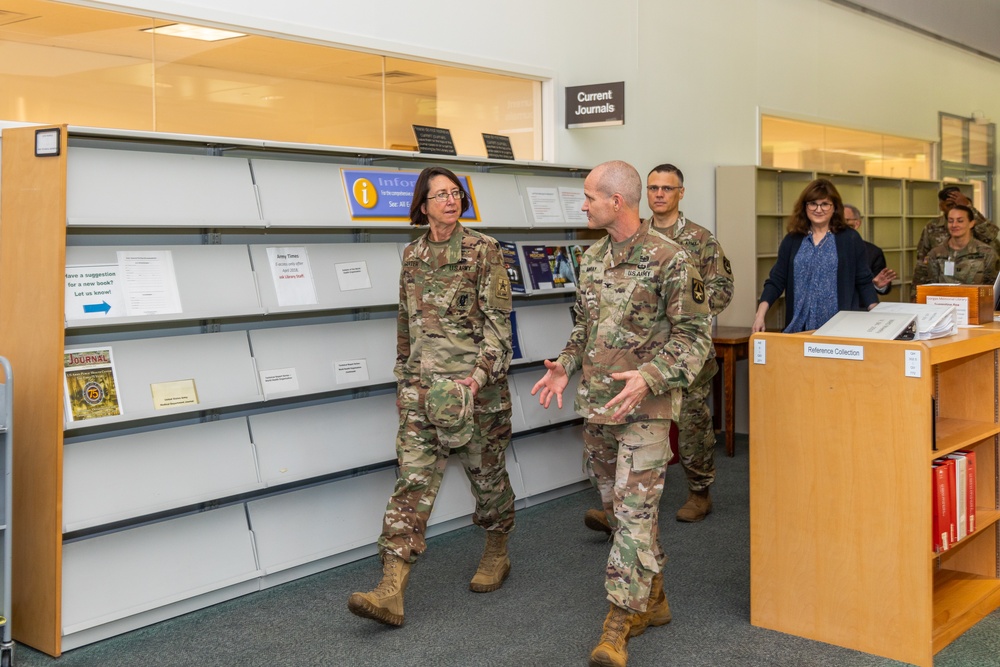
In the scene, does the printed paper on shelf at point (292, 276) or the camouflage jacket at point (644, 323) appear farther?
the printed paper on shelf at point (292, 276)

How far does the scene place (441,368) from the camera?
376cm

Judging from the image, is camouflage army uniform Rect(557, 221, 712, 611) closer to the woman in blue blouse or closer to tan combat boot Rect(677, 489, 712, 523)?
tan combat boot Rect(677, 489, 712, 523)

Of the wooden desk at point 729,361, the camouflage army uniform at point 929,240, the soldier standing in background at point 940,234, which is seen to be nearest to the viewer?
the wooden desk at point 729,361

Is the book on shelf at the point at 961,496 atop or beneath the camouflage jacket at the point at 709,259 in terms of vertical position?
beneath

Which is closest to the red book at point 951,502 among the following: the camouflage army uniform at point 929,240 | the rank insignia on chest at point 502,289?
the rank insignia on chest at point 502,289

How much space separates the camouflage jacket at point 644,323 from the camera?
3.18 metres

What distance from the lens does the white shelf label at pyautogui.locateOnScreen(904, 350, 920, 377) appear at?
124 inches

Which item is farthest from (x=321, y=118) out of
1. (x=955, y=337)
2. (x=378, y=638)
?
(x=955, y=337)

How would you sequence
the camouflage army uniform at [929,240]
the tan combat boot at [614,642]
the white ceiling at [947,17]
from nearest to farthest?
the tan combat boot at [614,642] < the camouflage army uniform at [929,240] < the white ceiling at [947,17]

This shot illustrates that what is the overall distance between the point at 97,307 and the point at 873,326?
2800mm

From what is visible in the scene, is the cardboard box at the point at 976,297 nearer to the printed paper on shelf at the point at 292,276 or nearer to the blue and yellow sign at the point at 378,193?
the blue and yellow sign at the point at 378,193

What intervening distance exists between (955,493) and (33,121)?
3703mm

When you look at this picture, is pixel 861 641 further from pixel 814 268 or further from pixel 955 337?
pixel 814 268

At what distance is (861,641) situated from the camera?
334 centimetres
